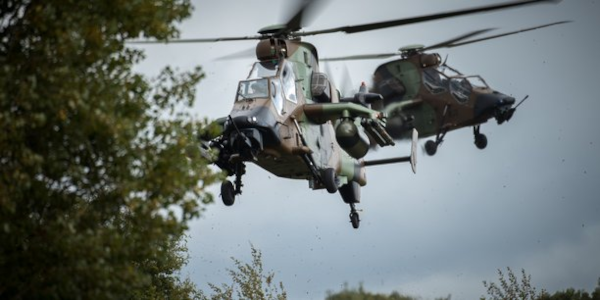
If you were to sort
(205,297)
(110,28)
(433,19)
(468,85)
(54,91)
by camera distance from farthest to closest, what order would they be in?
1. (468,85)
2. (205,297)
3. (433,19)
4. (110,28)
5. (54,91)

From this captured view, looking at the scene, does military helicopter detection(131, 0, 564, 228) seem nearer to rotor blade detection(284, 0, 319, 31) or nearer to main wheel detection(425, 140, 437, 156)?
rotor blade detection(284, 0, 319, 31)

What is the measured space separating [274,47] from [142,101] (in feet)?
30.4

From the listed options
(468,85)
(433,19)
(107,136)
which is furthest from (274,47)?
(468,85)

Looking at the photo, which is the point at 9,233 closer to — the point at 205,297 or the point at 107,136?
the point at 107,136

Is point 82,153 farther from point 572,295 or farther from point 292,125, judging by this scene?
point 572,295

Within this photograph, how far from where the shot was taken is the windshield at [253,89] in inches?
1040

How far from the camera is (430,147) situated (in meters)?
41.6

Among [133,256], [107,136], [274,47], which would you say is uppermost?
[274,47]

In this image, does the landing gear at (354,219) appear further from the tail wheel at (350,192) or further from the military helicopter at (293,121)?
the military helicopter at (293,121)

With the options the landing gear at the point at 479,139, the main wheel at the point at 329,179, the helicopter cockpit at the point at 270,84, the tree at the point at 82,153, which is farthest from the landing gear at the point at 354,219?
the tree at the point at 82,153

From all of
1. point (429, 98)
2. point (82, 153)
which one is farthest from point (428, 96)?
point (82, 153)

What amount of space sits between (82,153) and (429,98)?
2403cm

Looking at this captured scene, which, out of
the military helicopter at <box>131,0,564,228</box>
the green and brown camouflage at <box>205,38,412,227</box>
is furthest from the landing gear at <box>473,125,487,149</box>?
the green and brown camouflage at <box>205,38,412,227</box>

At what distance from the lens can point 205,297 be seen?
3706cm
